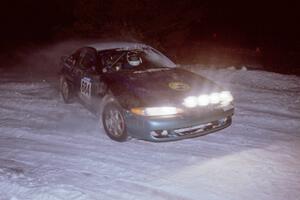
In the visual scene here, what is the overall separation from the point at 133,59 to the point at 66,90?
200cm

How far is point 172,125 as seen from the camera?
571 cm

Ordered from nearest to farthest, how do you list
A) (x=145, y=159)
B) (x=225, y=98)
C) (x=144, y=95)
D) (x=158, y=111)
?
1. (x=145, y=159)
2. (x=158, y=111)
3. (x=144, y=95)
4. (x=225, y=98)

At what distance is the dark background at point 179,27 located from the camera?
1560 cm

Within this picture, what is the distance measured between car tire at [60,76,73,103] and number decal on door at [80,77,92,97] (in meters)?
0.80

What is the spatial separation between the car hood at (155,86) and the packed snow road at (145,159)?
2.42 ft

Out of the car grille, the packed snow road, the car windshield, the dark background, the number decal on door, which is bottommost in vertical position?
the packed snow road

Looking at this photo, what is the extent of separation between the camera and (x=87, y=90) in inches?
287

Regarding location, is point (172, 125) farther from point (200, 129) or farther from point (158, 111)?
point (200, 129)

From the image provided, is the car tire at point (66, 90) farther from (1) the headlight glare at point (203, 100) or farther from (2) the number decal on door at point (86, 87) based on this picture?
(1) the headlight glare at point (203, 100)

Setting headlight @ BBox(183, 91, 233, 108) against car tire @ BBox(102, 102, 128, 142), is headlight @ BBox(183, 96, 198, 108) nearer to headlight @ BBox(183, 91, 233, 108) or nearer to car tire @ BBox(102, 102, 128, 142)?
headlight @ BBox(183, 91, 233, 108)

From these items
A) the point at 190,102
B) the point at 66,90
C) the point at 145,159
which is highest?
the point at 66,90

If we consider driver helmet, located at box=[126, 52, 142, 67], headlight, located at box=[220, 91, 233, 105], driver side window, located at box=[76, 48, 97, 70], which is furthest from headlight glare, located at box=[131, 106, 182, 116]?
driver side window, located at box=[76, 48, 97, 70]

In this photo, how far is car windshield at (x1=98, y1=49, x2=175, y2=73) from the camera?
23.4ft

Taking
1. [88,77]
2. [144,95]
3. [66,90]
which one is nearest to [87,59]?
[88,77]
